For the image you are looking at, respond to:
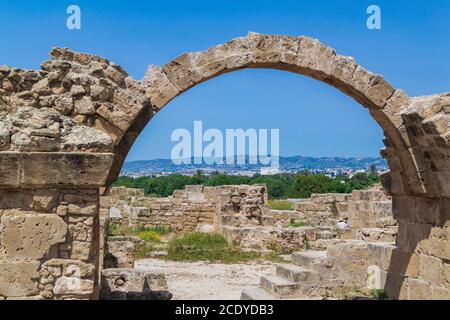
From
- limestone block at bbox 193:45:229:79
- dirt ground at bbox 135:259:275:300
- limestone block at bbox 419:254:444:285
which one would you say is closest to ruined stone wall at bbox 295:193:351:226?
dirt ground at bbox 135:259:275:300

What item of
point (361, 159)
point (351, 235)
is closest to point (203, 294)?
point (351, 235)

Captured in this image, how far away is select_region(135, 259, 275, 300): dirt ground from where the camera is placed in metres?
10.1

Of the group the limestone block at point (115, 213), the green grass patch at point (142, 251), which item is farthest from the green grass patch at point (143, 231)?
the green grass patch at point (142, 251)

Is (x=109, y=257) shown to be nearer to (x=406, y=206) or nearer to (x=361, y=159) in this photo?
(x=406, y=206)

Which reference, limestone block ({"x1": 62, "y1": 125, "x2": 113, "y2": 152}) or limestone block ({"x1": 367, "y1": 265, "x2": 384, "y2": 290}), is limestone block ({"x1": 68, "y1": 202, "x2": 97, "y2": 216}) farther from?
limestone block ({"x1": 367, "y1": 265, "x2": 384, "y2": 290})

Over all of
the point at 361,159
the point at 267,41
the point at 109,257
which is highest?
the point at 361,159

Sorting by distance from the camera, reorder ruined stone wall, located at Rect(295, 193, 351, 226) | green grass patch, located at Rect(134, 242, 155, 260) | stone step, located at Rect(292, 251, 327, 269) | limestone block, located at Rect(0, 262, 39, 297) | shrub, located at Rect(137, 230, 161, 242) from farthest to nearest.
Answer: ruined stone wall, located at Rect(295, 193, 351, 226) < shrub, located at Rect(137, 230, 161, 242) < green grass patch, located at Rect(134, 242, 155, 260) < stone step, located at Rect(292, 251, 327, 269) < limestone block, located at Rect(0, 262, 39, 297)

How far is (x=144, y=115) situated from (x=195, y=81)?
65 cm

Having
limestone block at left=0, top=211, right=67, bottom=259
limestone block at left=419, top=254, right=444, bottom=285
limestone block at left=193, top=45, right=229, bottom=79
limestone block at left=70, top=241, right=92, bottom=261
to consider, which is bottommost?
limestone block at left=419, top=254, right=444, bottom=285

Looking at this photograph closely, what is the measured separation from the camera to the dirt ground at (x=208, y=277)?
1005 cm

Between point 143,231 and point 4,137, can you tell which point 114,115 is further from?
point 143,231

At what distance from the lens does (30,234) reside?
15.8 feet

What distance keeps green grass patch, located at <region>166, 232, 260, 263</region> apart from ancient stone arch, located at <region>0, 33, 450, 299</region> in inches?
322

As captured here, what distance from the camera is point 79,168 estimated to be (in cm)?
490
